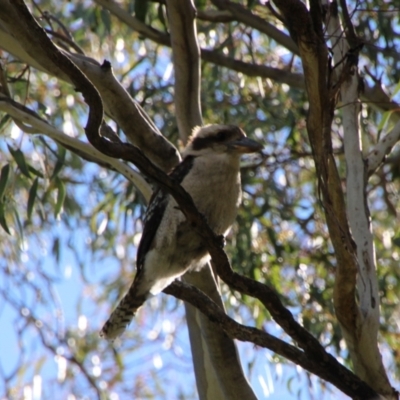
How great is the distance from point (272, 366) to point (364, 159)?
2.10 m

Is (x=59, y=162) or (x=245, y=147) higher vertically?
(x=59, y=162)

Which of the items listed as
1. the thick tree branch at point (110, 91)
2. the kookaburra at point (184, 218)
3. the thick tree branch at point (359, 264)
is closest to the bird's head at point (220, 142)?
the kookaburra at point (184, 218)

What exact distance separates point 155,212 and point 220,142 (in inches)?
16.0

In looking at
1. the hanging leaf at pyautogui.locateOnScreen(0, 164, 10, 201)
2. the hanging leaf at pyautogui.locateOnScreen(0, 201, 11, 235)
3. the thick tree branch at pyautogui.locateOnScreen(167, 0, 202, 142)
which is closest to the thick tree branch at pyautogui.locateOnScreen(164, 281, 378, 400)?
the thick tree branch at pyautogui.locateOnScreen(167, 0, 202, 142)

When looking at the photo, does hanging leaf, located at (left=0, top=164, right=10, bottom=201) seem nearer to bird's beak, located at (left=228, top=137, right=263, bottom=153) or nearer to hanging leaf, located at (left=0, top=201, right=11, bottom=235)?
hanging leaf, located at (left=0, top=201, right=11, bottom=235)

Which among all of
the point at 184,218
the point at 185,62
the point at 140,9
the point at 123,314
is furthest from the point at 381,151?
the point at 140,9

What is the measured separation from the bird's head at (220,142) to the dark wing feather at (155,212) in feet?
0.31

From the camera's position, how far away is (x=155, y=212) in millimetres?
3207

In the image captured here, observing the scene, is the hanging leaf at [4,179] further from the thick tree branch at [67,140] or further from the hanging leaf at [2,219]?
the thick tree branch at [67,140]

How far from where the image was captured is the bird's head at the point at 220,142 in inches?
130

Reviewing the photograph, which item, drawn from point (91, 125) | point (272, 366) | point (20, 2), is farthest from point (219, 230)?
point (272, 366)

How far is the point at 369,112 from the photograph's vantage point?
475 centimetres

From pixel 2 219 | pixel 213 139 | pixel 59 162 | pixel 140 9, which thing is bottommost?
pixel 2 219

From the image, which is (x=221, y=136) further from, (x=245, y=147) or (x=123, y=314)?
(x=123, y=314)
